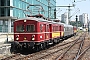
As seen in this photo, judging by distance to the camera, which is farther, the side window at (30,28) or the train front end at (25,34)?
the side window at (30,28)

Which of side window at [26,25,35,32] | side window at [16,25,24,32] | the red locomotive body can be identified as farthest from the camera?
side window at [16,25,24,32]

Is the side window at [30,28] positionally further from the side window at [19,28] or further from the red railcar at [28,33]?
the side window at [19,28]

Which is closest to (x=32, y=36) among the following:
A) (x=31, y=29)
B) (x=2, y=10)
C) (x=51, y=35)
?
(x=31, y=29)

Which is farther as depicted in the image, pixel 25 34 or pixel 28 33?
pixel 25 34

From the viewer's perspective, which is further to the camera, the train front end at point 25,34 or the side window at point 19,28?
the side window at point 19,28

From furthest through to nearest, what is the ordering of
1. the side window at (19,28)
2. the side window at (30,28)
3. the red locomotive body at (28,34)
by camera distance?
the side window at (19,28) → the side window at (30,28) → the red locomotive body at (28,34)

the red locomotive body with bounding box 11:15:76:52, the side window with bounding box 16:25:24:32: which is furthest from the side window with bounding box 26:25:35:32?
the side window with bounding box 16:25:24:32

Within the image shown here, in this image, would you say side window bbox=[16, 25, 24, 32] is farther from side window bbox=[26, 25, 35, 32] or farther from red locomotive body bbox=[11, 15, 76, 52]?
side window bbox=[26, 25, 35, 32]

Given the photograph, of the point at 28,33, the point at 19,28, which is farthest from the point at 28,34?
the point at 19,28

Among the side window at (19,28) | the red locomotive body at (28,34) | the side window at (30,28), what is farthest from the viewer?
the side window at (19,28)

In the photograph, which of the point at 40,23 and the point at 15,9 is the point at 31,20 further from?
the point at 15,9

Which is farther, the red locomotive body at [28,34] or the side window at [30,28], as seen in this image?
the side window at [30,28]

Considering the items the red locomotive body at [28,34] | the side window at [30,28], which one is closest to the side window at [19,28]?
the red locomotive body at [28,34]

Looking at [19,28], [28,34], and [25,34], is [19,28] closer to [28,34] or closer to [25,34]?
[25,34]
